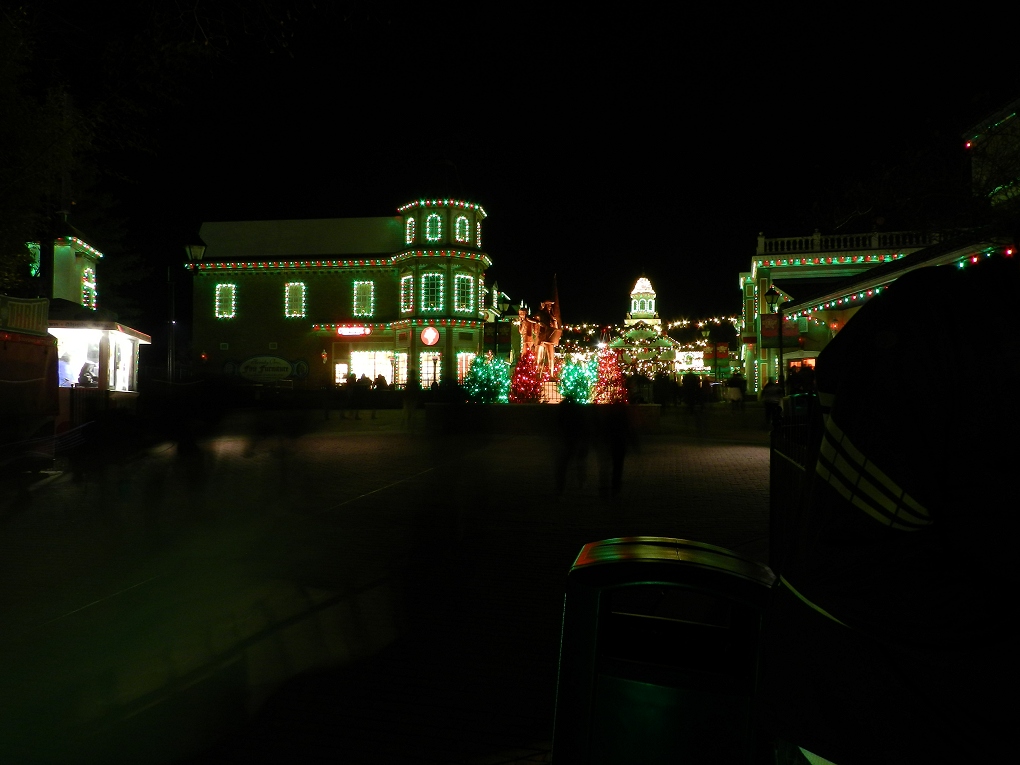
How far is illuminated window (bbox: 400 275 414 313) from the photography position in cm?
4291

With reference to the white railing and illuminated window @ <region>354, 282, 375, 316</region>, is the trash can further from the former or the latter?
illuminated window @ <region>354, 282, 375, 316</region>

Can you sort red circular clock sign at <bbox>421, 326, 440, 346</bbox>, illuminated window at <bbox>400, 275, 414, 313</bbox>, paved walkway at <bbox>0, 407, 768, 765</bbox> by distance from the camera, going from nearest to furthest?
paved walkway at <bbox>0, 407, 768, 765</bbox>, red circular clock sign at <bbox>421, 326, 440, 346</bbox>, illuminated window at <bbox>400, 275, 414, 313</bbox>

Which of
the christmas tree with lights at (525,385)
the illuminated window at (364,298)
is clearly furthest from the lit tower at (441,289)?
the christmas tree with lights at (525,385)

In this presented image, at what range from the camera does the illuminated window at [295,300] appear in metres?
46.0

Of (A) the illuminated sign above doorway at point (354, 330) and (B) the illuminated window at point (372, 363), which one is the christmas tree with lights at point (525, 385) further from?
(A) the illuminated sign above doorway at point (354, 330)

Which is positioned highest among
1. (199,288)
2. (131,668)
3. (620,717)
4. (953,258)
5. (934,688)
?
(199,288)

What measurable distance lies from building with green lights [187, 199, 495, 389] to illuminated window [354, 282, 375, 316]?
0.19 ft

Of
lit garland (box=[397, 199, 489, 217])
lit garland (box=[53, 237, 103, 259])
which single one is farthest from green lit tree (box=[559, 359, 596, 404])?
lit garland (box=[397, 199, 489, 217])

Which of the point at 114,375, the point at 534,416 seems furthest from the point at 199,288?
the point at 534,416

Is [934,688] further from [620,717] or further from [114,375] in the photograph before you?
[114,375]

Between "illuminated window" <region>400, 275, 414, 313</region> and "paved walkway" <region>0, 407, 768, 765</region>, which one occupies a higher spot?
"illuminated window" <region>400, 275, 414, 313</region>

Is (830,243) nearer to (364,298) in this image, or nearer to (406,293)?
(406,293)

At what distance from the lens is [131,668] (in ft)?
14.4

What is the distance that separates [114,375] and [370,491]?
16599 mm
